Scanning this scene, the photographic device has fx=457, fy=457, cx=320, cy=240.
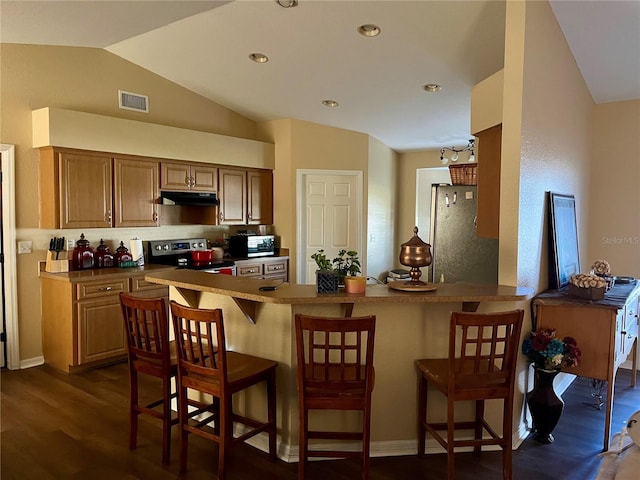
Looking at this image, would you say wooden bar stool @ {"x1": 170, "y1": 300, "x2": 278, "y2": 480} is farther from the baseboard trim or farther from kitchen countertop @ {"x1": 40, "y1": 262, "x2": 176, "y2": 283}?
the baseboard trim

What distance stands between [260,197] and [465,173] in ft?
9.22

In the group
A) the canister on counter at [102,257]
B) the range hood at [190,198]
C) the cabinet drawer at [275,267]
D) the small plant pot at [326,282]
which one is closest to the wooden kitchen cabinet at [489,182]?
the small plant pot at [326,282]

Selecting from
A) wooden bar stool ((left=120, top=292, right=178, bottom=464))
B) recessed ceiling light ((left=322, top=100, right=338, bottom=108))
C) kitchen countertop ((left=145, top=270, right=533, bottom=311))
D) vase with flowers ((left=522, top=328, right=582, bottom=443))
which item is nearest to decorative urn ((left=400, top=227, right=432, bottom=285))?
kitchen countertop ((left=145, top=270, right=533, bottom=311))

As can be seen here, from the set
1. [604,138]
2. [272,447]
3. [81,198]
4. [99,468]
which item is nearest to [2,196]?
[81,198]

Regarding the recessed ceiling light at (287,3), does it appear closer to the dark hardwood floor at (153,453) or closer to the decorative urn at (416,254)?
the decorative urn at (416,254)

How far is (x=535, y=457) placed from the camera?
2756 millimetres

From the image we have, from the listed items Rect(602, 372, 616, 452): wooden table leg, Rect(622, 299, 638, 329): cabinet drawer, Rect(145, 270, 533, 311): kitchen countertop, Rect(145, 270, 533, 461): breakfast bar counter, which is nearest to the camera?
Rect(145, 270, 533, 311): kitchen countertop

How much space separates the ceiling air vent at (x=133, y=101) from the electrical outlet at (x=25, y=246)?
1719 mm

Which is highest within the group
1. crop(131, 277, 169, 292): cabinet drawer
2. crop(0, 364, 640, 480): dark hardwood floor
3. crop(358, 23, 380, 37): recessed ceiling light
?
crop(358, 23, 380, 37): recessed ceiling light

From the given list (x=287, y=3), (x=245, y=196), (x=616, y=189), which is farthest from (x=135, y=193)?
(x=616, y=189)

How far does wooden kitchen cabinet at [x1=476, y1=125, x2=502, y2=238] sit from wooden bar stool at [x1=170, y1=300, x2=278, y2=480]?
186 cm

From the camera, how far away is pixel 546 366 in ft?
9.49

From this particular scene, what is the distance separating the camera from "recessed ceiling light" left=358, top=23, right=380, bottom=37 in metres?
3.64

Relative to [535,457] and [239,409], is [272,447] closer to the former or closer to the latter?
[239,409]
